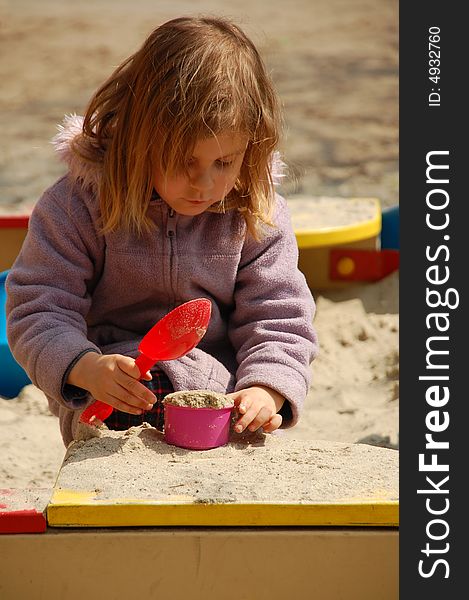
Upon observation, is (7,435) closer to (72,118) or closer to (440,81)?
(72,118)

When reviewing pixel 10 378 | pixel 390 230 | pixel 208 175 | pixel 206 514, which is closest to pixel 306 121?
pixel 390 230

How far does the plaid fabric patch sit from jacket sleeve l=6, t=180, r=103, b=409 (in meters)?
0.09

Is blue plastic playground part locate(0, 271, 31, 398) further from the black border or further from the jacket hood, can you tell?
the black border

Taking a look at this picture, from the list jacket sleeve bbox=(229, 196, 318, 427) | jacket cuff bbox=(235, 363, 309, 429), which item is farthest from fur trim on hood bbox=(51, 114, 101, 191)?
jacket cuff bbox=(235, 363, 309, 429)

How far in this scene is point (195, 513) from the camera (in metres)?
1.32

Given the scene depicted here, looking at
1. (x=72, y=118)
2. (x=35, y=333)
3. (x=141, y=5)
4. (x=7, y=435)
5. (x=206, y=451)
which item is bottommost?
(x=7, y=435)

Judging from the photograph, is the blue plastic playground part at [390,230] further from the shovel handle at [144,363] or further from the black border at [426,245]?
the shovel handle at [144,363]

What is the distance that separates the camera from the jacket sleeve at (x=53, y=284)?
1651 mm

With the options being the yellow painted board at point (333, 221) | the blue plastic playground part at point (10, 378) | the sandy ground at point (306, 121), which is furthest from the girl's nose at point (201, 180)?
the yellow painted board at point (333, 221)

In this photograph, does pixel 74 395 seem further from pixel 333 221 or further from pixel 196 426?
pixel 333 221

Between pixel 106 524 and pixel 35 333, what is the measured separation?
0.42m

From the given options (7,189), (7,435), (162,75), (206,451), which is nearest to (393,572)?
(206,451)

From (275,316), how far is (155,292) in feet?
0.63

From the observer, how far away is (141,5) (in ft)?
24.7
